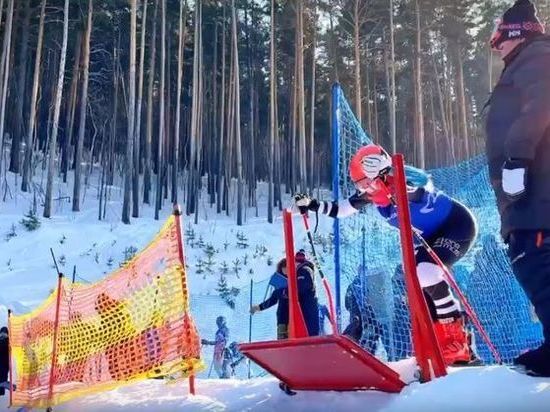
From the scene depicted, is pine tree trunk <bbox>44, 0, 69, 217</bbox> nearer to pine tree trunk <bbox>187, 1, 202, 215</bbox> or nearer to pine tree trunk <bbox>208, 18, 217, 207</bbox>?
pine tree trunk <bbox>187, 1, 202, 215</bbox>

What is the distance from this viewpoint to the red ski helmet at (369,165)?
400 cm

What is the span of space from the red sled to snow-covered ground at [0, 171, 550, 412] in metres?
0.06

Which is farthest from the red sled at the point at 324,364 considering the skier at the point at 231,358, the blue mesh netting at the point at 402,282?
the skier at the point at 231,358

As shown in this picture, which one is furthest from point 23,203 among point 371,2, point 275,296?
point 275,296

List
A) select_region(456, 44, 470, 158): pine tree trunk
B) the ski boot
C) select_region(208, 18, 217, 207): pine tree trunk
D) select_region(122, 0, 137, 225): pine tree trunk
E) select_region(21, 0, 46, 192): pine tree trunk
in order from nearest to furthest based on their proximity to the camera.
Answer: the ski boot
select_region(122, 0, 137, 225): pine tree trunk
select_region(21, 0, 46, 192): pine tree trunk
select_region(208, 18, 217, 207): pine tree trunk
select_region(456, 44, 470, 158): pine tree trunk

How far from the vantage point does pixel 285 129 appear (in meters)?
40.4

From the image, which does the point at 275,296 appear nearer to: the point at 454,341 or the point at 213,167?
the point at 454,341

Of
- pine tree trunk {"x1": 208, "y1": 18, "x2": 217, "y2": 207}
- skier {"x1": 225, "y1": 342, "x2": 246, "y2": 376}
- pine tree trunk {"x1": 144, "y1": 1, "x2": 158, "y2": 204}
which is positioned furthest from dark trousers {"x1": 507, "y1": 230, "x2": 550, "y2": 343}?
pine tree trunk {"x1": 208, "y1": 18, "x2": 217, "y2": 207}

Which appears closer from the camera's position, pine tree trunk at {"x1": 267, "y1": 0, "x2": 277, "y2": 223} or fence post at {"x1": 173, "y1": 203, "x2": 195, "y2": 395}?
fence post at {"x1": 173, "y1": 203, "x2": 195, "y2": 395}

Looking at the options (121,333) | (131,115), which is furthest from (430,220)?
(131,115)

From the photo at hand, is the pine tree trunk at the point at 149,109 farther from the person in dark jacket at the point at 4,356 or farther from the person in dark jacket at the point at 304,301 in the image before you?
the person in dark jacket at the point at 4,356

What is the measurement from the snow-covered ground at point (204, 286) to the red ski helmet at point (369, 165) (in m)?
1.32

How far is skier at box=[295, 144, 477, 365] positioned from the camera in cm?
388

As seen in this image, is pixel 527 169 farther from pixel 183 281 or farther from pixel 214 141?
pixel 214 141
